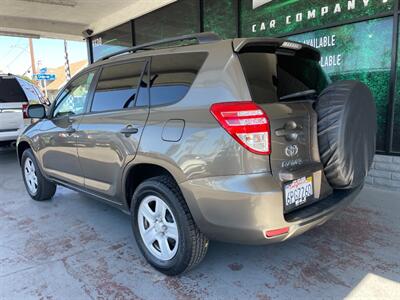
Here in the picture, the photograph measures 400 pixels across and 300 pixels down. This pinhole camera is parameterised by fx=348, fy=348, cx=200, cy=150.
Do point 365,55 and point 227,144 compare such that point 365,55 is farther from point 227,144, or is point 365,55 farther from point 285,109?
point 227,144

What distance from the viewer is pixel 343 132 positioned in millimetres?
2453

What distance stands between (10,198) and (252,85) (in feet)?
13.8

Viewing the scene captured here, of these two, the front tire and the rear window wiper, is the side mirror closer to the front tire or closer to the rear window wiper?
the front tire

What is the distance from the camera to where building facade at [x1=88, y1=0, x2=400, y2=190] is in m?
4.68

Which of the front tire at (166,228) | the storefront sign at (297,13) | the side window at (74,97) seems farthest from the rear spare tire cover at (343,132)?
the storefront sign at (297,13)

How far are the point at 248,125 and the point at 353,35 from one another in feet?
12.3

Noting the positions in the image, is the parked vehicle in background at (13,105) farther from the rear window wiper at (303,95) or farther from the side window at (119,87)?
the rear window wiper at (303,95)

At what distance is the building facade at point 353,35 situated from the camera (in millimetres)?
4680

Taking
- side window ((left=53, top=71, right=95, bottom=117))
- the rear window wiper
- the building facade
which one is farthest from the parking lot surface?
the rear window wiper

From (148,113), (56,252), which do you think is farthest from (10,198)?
(148,113)

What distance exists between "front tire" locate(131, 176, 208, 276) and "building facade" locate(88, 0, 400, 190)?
346 centimetres

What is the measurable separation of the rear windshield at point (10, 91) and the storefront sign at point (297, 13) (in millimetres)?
5046

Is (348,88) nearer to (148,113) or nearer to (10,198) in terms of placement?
(148,113)

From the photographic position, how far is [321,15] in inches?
210
